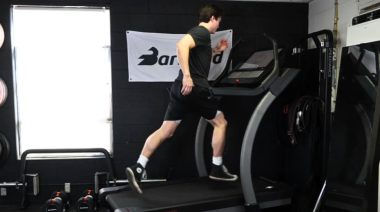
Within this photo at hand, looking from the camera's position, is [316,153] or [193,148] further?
[193,148]

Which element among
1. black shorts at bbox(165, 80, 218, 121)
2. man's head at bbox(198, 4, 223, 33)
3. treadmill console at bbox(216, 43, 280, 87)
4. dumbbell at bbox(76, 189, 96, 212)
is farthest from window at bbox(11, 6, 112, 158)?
treadmill console at bbox(216, 43, 280, 87)

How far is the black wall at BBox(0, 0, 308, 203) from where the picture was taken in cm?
382

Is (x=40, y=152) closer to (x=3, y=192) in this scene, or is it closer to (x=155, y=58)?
(x=3, y=192)

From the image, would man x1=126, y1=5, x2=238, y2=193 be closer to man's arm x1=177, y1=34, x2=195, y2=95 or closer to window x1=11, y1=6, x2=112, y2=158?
man's arm x1=177, y1=34, x2=195, y2=95

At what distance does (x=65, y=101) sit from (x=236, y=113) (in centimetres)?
205

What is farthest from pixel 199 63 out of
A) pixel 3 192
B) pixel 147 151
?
pixel 3 192

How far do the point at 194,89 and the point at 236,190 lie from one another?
104cm

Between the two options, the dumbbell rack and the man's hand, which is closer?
the man's hand

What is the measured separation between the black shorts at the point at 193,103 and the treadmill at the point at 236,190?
0.15 m

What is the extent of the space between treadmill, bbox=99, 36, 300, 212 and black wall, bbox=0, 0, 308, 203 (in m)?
0.69

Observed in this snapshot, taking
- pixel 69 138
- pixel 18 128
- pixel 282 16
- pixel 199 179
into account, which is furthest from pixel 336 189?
pixel 18 128

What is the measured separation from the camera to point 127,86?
3.90m

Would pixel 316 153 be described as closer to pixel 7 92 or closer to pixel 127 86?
pixel 127 86

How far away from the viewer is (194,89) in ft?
10.1
